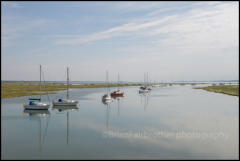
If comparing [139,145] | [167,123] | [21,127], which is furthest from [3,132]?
[167,123]

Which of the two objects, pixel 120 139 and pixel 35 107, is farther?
pixel 35 107

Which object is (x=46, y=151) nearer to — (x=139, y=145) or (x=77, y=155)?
(x=77, y=155)

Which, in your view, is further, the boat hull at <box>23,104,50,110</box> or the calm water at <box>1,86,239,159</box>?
the boat hull at <box>23,104,50,110</box>

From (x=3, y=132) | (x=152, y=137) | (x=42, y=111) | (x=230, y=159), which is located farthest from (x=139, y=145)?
(x=42, y=111)

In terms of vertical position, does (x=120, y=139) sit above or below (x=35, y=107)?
below

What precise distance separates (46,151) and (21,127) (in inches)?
525

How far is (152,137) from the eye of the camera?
29.4 meters

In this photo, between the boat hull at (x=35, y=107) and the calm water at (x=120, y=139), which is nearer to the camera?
the calm water at (x=120, y=139)

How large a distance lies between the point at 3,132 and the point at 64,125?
8815 millimetres

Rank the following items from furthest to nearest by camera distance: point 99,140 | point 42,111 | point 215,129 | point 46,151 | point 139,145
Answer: point 42,111, point 215,129, point 99,140, point 139,145, point 46,151

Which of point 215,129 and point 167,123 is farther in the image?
point 167,123

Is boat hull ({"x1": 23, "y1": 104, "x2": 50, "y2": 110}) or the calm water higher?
boat hull ({"x1": 23, "y1": 104, "x2": 50, "y2": 110})

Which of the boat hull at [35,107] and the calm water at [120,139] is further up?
the boat hull at [35,107]

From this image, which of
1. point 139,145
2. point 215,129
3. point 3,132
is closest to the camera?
point 139,145
